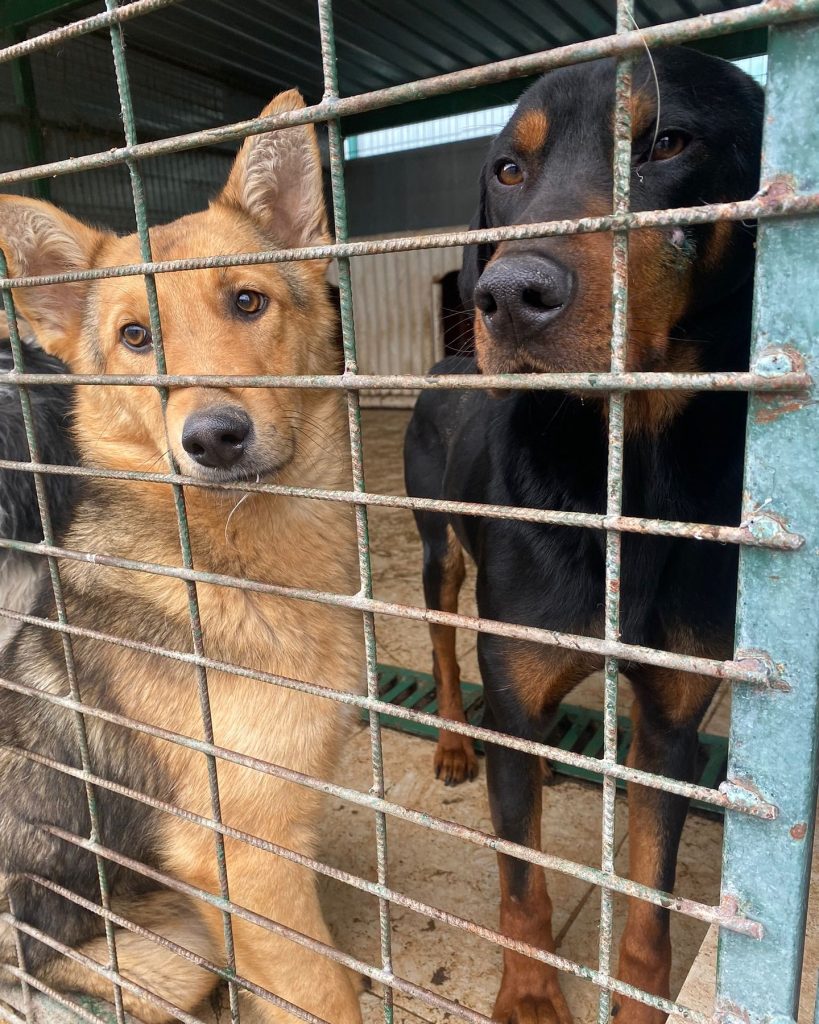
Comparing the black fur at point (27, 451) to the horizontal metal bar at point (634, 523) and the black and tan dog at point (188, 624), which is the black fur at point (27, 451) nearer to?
the black and tan dog at point (188, 624)

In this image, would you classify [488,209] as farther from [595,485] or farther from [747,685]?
[747,685]

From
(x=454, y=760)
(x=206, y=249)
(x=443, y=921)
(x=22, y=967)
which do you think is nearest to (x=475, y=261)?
(x=206, y=249)

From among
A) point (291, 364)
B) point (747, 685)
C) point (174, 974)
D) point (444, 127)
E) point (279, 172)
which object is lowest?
point (174, 974)

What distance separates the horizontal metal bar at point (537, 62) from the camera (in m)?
0.59

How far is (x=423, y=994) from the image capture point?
3.40 ft

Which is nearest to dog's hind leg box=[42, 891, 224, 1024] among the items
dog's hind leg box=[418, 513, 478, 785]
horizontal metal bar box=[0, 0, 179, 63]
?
dog's hind leg box=[418, 513, 478, 785]

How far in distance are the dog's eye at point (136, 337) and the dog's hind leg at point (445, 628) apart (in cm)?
139

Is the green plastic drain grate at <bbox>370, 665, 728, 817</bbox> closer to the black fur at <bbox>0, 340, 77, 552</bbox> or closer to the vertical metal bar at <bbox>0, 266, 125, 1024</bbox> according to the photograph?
the vertical metal bar at <bbox>0, 266, 125, 1024</bbox>

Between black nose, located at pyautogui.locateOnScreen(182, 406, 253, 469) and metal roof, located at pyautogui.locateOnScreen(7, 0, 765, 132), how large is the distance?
183 inches

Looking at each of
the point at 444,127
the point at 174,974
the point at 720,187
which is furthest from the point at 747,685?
the point at 444,127

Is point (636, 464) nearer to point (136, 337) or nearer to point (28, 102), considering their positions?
point (136, 337)

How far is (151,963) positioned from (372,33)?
7343 mm

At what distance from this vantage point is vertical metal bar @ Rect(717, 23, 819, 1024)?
624 millimetres

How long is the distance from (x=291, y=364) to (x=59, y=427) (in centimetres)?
95
